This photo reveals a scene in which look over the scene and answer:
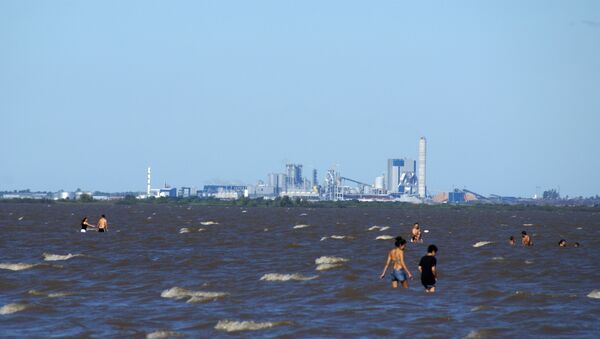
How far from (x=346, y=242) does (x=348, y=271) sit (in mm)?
27087

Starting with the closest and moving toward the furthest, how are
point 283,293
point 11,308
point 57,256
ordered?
point 11,308
point 283,293
point 57,256

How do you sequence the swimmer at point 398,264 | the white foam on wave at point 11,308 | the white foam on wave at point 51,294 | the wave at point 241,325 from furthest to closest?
the white foam on wave at point 51,294
the swimmer at point 398,264
the white foam on wave at point 11,308
the wave at point 241,325

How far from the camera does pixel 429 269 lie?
3691 centimetres

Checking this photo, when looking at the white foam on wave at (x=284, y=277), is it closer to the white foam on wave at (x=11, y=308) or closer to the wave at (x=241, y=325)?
the white foam on wave at (x=11, y=308)

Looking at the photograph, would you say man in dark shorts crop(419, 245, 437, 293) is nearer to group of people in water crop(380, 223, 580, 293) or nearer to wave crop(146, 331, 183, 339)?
group of people in water crop(380, 223, 580, 293)

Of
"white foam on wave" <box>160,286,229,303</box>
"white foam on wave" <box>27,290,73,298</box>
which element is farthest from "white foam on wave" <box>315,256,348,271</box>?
"white foam on wave" <box>27,290,73,298</box>

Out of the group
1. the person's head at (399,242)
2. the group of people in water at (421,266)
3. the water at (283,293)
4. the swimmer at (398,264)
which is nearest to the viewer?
the water at (283,293)

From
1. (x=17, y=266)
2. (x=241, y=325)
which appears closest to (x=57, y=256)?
(x=17, y=266)

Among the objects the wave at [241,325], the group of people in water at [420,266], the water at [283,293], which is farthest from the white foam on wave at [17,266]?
the wave at [241,325]

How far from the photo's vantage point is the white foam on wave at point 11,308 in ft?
115

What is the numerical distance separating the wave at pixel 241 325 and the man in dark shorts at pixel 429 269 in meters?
6.02

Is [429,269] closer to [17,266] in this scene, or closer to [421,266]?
[421,266]

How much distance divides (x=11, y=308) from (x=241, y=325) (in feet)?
27.3

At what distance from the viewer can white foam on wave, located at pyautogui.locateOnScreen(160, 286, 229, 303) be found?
124ft
